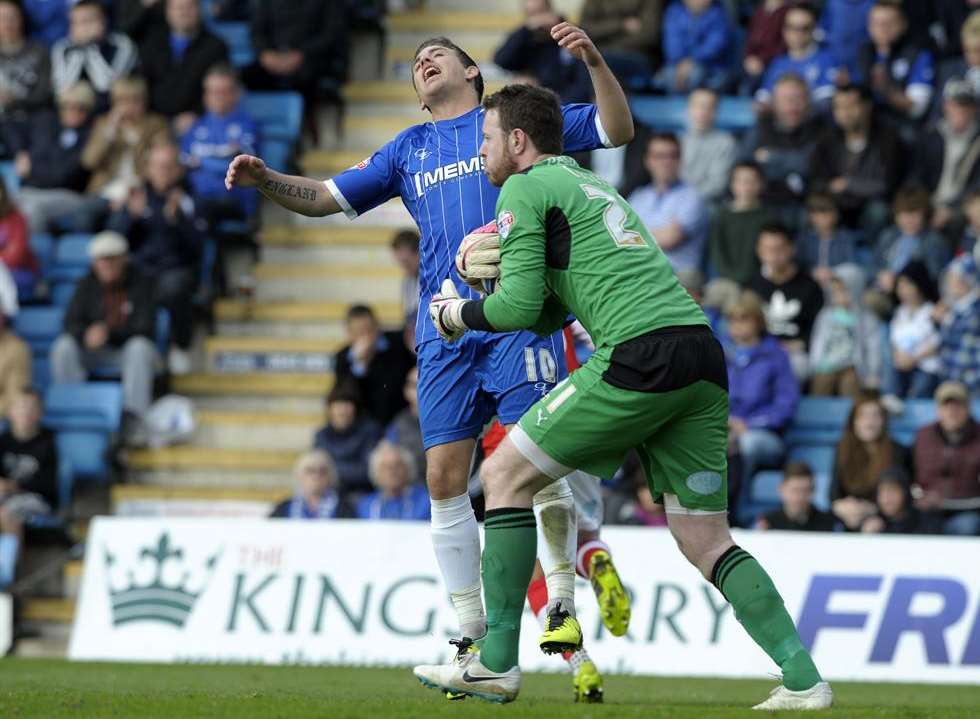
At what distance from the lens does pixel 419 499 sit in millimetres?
12969

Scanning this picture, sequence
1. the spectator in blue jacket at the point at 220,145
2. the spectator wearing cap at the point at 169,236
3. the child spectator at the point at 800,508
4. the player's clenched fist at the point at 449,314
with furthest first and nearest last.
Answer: the spectator in blue jacket at the point at 220,145 < the spectator wearing cap at the point at 169,236 < the child spectator at the point at 800,508 < the player's clenched fist at the point at 449,314

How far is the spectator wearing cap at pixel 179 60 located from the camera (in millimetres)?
17125

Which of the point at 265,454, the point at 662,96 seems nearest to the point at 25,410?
the point at 265,454

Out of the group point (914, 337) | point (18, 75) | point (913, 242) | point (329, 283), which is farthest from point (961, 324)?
point (18, 75)

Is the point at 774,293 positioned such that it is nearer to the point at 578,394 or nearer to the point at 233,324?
the point at 233,324

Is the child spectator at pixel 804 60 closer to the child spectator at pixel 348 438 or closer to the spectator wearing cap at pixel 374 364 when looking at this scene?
Answer: the spectator wearing cap at pixel 374 364

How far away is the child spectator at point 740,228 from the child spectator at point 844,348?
829 millimetres


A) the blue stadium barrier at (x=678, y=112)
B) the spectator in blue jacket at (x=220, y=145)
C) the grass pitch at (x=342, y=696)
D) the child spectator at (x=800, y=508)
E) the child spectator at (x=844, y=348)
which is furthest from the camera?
the blue stadium barrier at (x=678, y=112)

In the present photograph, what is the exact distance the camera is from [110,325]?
15.2 metres

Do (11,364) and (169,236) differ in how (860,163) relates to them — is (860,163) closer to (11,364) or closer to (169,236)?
(169,236)

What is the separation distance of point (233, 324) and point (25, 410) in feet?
8.37

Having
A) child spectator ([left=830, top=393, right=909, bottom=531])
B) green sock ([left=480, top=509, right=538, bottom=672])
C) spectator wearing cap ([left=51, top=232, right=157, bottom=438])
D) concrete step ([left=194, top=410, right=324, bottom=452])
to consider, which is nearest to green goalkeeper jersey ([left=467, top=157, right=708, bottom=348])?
green sock ([left=480, top=509, right=538, bottom=672])

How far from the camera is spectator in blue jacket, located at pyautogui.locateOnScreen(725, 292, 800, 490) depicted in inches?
528

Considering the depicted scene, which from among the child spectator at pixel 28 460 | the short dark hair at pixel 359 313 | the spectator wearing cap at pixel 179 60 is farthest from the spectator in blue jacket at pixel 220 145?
the child spectator at pixel 28 460
